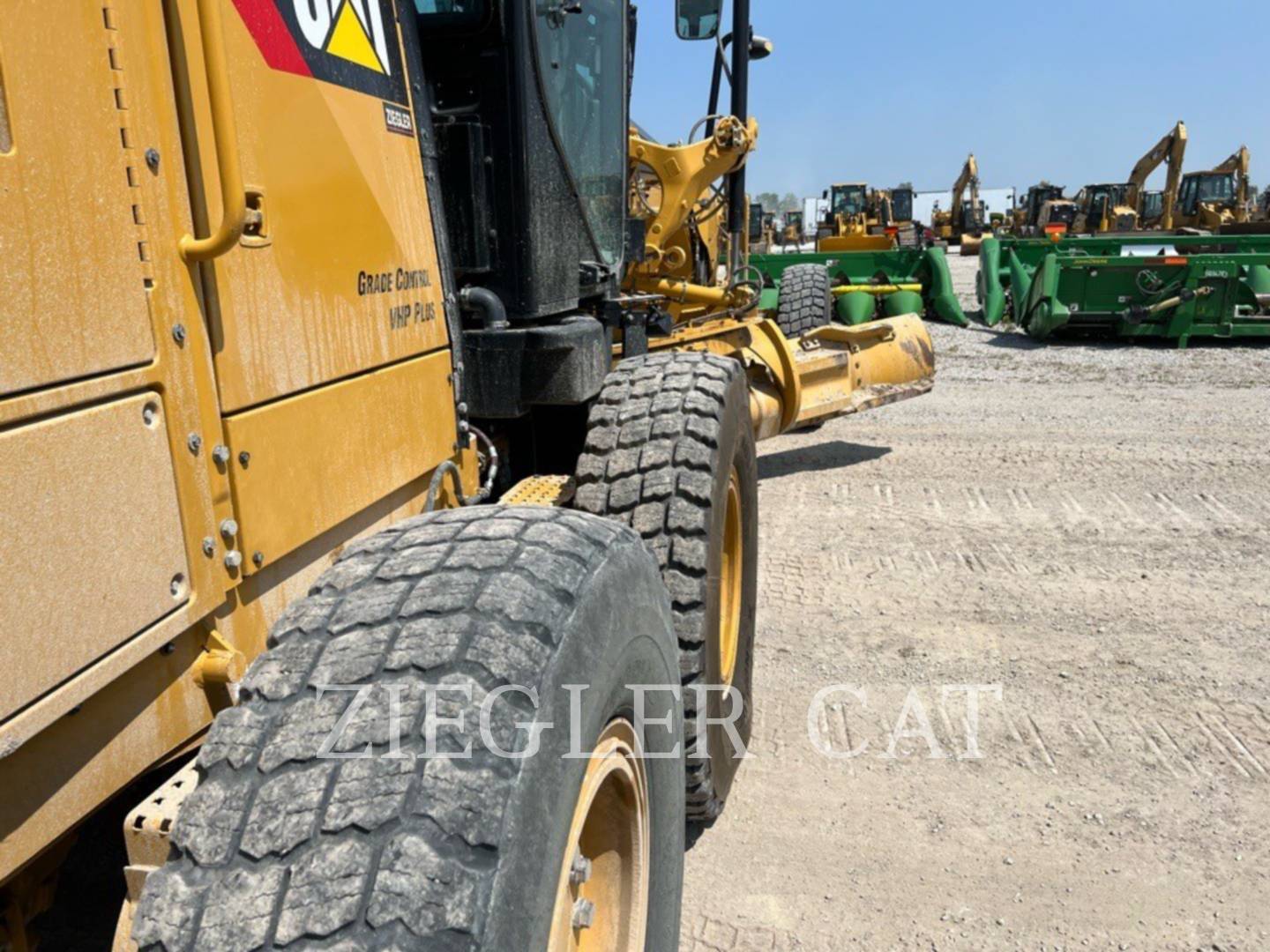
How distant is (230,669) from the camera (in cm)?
147

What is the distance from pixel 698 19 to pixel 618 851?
3791 mm

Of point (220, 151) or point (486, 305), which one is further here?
point (486, 305)

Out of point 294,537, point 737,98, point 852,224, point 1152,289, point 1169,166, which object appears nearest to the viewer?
point 294,537

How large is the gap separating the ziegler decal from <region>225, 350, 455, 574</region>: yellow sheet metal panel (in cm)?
51

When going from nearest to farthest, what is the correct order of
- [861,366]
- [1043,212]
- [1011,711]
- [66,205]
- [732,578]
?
[66,205] → [732,578] → [1011,711] → [861,366] → [1043,212]

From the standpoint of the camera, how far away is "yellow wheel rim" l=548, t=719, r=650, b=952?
1.72 meters

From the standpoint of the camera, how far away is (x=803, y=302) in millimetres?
8859

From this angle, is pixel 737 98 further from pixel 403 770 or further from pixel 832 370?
pixel 403 770

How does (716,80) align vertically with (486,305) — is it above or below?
above

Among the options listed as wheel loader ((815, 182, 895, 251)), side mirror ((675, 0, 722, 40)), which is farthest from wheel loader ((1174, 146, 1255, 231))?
side mirror ((675, 0, 722, 40))

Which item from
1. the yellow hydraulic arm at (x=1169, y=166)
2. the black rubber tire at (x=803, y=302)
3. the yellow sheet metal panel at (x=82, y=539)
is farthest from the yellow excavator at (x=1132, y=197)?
the yellow sheet metal panel at (x=82, y=539)

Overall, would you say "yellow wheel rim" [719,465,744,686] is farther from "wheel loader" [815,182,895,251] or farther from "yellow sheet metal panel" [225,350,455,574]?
"wheel loader" [815,182,895,251]

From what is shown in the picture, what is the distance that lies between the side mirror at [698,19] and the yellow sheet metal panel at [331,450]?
2.88 meters

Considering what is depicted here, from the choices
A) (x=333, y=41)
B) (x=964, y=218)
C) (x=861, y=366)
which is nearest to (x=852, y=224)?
(x=964, y=218)
